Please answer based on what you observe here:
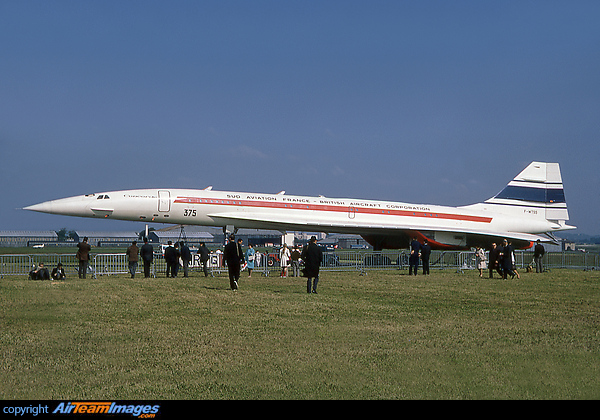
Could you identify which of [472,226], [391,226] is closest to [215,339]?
[391,226]

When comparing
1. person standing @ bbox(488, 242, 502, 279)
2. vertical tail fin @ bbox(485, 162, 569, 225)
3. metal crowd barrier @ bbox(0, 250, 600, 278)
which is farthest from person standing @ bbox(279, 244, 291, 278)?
vertical tail fin @ bbox(485, 162, 569, 225)

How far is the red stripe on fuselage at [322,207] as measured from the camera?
24.2m

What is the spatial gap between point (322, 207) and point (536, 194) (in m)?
14.0

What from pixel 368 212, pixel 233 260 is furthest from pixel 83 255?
pixel 368 212

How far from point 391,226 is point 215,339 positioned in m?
20.9

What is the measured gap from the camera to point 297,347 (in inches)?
251

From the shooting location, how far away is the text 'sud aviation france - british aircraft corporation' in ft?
76.8

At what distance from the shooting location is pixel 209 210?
24.1 meters

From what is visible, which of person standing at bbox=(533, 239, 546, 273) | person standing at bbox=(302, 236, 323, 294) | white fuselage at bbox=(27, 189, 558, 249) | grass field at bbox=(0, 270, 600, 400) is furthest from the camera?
white fuselage at bbox=(27, 189, 558, 249)

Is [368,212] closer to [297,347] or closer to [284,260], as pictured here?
[284,260]

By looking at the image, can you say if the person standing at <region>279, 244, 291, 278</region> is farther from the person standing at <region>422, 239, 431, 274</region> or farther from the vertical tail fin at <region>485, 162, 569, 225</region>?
the vertical tail fin at <region>485, 162, 569, 225</region>

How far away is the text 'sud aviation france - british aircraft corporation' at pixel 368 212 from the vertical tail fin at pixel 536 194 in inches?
2.1

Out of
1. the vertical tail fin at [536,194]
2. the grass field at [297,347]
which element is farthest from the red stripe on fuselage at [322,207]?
the grass field at [297,347]
